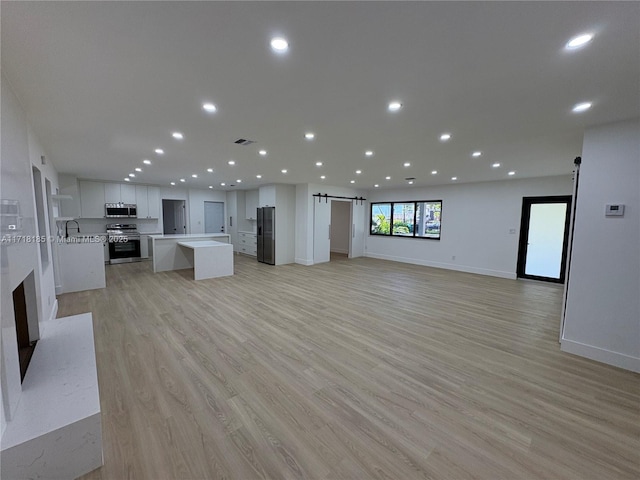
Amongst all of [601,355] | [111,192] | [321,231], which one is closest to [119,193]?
[111,192]

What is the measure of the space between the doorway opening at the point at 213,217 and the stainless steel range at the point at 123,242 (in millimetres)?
2534

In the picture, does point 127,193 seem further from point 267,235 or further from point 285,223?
point 285,223

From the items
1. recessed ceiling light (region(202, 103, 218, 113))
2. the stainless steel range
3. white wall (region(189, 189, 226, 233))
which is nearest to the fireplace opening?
recessed ceiling light (region(202, 103, 218, 113))

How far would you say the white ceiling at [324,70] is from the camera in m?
1.37

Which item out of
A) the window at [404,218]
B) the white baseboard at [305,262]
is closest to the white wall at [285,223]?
the white baseboard at [305,262]

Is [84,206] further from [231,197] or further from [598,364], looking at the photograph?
[598,364]

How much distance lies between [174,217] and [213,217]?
1.47 m

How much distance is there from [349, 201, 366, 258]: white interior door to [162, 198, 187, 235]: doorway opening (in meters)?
6.39

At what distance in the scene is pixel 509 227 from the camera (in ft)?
22.7

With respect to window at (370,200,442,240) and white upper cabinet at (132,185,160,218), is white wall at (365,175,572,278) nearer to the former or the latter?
window at (370,200,442,240)

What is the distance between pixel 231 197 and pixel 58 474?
10083 millimetres

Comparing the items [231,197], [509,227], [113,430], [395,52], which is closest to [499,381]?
[395,52]

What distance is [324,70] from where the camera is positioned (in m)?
1.89

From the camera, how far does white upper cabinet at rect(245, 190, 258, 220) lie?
10102mm
